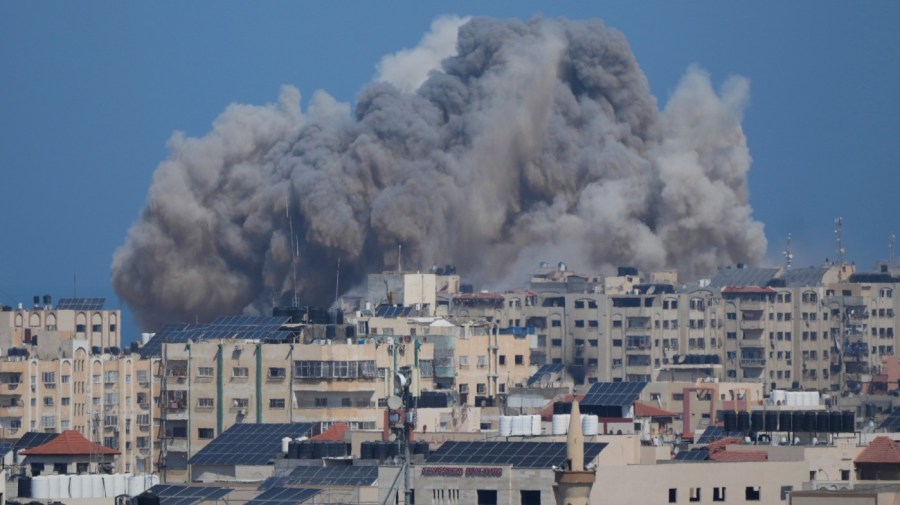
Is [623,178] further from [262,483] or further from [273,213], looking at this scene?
[262,483]

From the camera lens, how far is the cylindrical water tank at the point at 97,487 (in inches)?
1423

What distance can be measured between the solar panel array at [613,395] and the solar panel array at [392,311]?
848 inches

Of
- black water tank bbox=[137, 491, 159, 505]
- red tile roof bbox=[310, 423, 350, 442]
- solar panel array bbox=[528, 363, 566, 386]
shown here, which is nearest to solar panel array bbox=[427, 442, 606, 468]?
black water tank bbox=[137, 491, 159, 505]

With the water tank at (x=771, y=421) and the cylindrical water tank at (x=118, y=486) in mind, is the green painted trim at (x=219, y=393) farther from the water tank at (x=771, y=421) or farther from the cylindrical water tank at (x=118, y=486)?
the water tank at (x=771, y=421)

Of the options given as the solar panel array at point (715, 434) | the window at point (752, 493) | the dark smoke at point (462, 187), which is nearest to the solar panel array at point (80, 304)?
the dark smoke at point (462, 187)

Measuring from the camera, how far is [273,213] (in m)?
113

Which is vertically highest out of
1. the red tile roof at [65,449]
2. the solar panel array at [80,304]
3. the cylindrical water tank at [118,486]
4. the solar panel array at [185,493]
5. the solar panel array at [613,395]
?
the solar panel array at [80,304]

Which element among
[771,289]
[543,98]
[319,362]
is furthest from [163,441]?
[543,98]

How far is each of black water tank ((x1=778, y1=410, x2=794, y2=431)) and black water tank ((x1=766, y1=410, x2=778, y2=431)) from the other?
66 millimetres

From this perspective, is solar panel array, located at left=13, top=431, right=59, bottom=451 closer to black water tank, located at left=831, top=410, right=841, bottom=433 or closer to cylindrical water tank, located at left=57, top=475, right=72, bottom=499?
cylindrical water tank, located at left=57, top=475, right=72, bottom=499

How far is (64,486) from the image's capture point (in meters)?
35.9

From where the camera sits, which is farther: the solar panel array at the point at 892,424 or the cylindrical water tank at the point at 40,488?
the solar panel array at the point at 892,424

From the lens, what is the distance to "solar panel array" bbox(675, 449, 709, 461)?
37.0m

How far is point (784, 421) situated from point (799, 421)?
0.36 m
